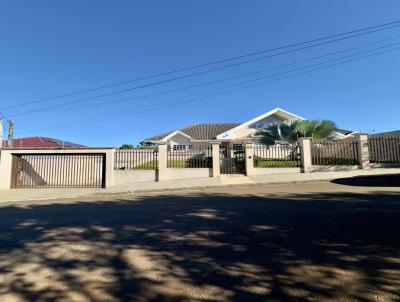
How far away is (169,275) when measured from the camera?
3668 millimetres

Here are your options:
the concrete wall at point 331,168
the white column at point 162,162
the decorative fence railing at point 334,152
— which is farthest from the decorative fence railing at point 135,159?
the decorative fence railing at point 334,152

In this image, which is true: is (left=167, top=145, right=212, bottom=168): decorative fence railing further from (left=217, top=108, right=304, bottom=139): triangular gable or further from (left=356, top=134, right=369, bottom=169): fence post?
(left=217, top=108, right=304, bottom=139): triangular gable

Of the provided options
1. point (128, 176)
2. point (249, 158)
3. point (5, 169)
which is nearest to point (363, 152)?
point (249, 158)

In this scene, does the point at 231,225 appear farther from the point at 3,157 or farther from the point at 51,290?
the point at 3,157

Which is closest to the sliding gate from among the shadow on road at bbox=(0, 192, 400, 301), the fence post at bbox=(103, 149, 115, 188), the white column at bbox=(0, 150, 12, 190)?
the white column at bbox=(0, 150, 12, 190)

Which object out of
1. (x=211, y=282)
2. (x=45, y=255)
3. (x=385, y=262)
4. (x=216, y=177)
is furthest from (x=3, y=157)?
(x=385, y=262)

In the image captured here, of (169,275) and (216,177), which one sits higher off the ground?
(216,177)

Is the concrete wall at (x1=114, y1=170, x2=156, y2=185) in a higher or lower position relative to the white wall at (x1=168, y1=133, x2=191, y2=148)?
lower

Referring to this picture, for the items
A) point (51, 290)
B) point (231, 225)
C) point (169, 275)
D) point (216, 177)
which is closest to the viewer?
point (51, 290)

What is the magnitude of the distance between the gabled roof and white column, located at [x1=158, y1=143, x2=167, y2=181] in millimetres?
17355

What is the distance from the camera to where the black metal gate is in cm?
1897

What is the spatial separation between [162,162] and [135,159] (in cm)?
192

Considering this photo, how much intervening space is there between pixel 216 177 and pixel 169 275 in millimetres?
14215

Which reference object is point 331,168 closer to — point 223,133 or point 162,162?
point 162,162
